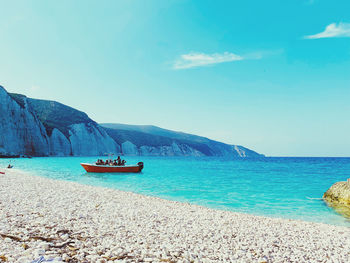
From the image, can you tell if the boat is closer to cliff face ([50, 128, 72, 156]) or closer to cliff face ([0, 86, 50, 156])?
cliff face ([0, 86, 50, 156])

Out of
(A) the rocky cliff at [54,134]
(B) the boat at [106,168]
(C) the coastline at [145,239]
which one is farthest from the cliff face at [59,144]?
(C) the coastline at [145,239]

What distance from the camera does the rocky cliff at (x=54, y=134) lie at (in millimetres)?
73062

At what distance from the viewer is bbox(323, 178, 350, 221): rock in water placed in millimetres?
15292

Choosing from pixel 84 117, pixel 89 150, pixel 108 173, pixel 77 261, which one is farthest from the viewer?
pixel 84 117

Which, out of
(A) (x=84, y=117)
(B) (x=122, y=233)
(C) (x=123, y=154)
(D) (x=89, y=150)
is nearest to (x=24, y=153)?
(D) (x=89, y=150)

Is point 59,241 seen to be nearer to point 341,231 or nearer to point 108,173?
point 341,231

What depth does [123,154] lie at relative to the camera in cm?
12775

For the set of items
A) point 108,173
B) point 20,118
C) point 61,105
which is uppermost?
point 61,105

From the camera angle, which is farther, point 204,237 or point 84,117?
point 84,117

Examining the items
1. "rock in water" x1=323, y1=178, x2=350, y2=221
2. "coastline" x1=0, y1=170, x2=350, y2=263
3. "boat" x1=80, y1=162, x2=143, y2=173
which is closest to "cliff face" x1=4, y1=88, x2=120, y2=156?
"boat" x1=80, y1=162, x2=143, y2=173

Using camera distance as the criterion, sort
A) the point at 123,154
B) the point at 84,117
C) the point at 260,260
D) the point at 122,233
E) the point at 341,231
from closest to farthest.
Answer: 1. the point at 260,260
2. the point at 122,233
3. the point at 341,231
4. the point at 84,117
5. the point at 123,154

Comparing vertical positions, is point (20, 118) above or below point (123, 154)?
above

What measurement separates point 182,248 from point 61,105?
125647 millimetres

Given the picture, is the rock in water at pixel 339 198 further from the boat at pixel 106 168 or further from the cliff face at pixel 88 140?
the cliff face at pixel 88 140
